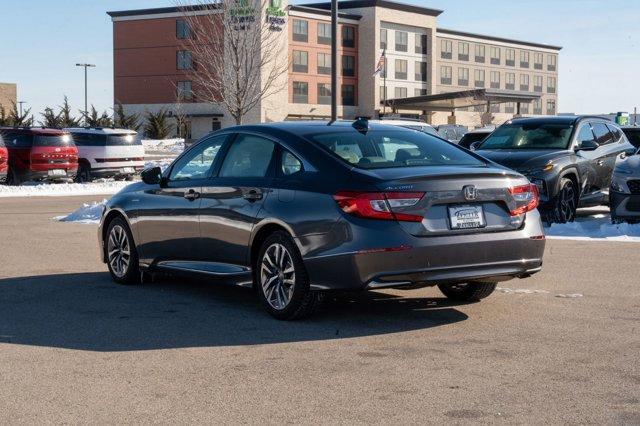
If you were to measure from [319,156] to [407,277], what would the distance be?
1.27 m

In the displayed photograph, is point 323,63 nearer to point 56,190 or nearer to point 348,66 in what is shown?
point 348,66

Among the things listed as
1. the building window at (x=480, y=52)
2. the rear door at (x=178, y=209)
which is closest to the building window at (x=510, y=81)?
the building window at (x=480, y=52)

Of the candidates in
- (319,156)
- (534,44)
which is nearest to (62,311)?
(319,156)

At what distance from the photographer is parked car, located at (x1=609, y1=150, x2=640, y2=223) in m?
14.7

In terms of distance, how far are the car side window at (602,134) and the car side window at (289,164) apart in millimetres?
10157

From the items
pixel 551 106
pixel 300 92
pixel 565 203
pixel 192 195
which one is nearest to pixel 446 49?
pixel 551 106

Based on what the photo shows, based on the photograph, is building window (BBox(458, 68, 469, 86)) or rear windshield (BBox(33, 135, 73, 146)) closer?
rear windshield (BBox(33, 135, 73, 146))

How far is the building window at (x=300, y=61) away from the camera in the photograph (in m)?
90.5

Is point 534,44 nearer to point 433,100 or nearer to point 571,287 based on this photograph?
point 433,100

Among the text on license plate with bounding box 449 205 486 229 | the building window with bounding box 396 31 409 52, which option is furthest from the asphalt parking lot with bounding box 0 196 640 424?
the building window with bounding box 396 31 409 52

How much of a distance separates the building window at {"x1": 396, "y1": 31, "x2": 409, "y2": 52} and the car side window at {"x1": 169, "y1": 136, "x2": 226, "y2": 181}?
89.0m

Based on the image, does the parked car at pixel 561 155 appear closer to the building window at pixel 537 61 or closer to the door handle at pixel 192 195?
the door handle at pixel 192 195

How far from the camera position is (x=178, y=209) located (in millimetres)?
9430

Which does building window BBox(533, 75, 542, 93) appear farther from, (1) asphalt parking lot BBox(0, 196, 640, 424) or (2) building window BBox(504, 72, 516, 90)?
(1) asphalt parking lot BBox(0, 196, 640, 424)
